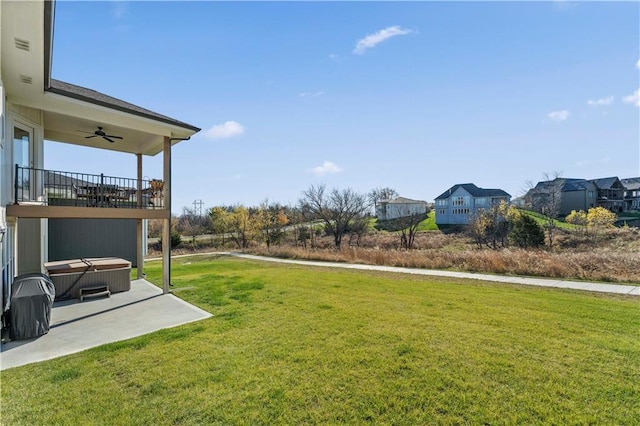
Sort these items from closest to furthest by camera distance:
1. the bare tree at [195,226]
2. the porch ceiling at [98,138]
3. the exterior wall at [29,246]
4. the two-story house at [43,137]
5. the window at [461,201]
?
the two-story house at [43,137] → the porch ceiling at [98,138] → the exterior wall at [29,246] → the bare tree at [195,226] → the window at [461,201]

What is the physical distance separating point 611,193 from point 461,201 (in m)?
25.4

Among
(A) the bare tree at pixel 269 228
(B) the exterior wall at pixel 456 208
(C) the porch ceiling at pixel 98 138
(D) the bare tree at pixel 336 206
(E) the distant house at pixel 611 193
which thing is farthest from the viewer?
(E) the distant house at pixel 611 193

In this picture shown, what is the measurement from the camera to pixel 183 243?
2772cm

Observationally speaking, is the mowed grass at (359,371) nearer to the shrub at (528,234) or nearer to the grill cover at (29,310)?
the grill cover at (29,310)

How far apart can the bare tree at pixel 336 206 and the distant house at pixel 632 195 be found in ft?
157

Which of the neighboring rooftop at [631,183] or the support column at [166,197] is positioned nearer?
the support column at [166,197]

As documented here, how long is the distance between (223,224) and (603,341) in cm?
2757

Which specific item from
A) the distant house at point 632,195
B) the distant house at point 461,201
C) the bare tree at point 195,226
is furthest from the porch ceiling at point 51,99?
the distant house at point 632,195

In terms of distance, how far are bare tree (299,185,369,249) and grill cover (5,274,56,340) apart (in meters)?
23.7

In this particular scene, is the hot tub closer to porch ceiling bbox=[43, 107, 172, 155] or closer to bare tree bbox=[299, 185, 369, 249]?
porch ceiling bbox=[43, 107, 172, 155]

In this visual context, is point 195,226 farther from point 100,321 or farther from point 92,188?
point 100,321

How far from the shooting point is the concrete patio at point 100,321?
16.8 feet

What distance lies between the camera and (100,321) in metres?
6.63

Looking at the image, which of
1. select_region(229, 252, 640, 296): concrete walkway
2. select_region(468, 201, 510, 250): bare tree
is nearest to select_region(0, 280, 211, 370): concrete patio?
select_region(229, 252, 640, 296): concrete walkway
